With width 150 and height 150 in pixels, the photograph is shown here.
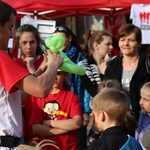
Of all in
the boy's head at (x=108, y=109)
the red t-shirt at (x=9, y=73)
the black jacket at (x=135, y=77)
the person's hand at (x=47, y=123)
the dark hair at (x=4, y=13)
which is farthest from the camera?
the black jacket at (x=135, y=77)

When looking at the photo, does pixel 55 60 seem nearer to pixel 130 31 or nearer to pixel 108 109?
pixel 108 109

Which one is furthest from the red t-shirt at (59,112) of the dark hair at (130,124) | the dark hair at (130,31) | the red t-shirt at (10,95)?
the red t-shirt at (10,95)

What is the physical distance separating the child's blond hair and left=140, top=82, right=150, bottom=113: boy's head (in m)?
1.15

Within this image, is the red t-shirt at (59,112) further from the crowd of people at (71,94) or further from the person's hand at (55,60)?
the person's hand at (55,60)

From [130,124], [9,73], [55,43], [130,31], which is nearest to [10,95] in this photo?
[9,73]

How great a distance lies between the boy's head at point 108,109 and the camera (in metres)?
Answer: 3.45

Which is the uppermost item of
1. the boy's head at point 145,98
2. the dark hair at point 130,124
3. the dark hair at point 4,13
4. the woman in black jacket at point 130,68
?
the dark hair at point 4,13

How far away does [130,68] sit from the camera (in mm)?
5055

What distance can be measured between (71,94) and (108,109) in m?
1.39

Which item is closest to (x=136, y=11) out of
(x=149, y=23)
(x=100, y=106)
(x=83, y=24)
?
(x=149, y=23)

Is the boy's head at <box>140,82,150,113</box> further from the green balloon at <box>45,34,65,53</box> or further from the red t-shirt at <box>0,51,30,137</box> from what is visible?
the red t-shirt at <box>0,51,30,137</box>

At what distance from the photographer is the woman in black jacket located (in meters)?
4.91

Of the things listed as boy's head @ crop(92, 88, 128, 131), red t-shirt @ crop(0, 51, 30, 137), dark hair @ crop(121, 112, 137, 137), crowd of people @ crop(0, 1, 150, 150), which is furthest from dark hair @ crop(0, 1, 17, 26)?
dark hair @ crop(121, 112, 137, 137)

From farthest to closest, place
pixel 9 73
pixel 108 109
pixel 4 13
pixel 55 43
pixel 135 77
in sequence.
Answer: pixel 135 77 → pixel 55 43 → pixel 108 109 → pixel 4 13 → pixel 9 73
